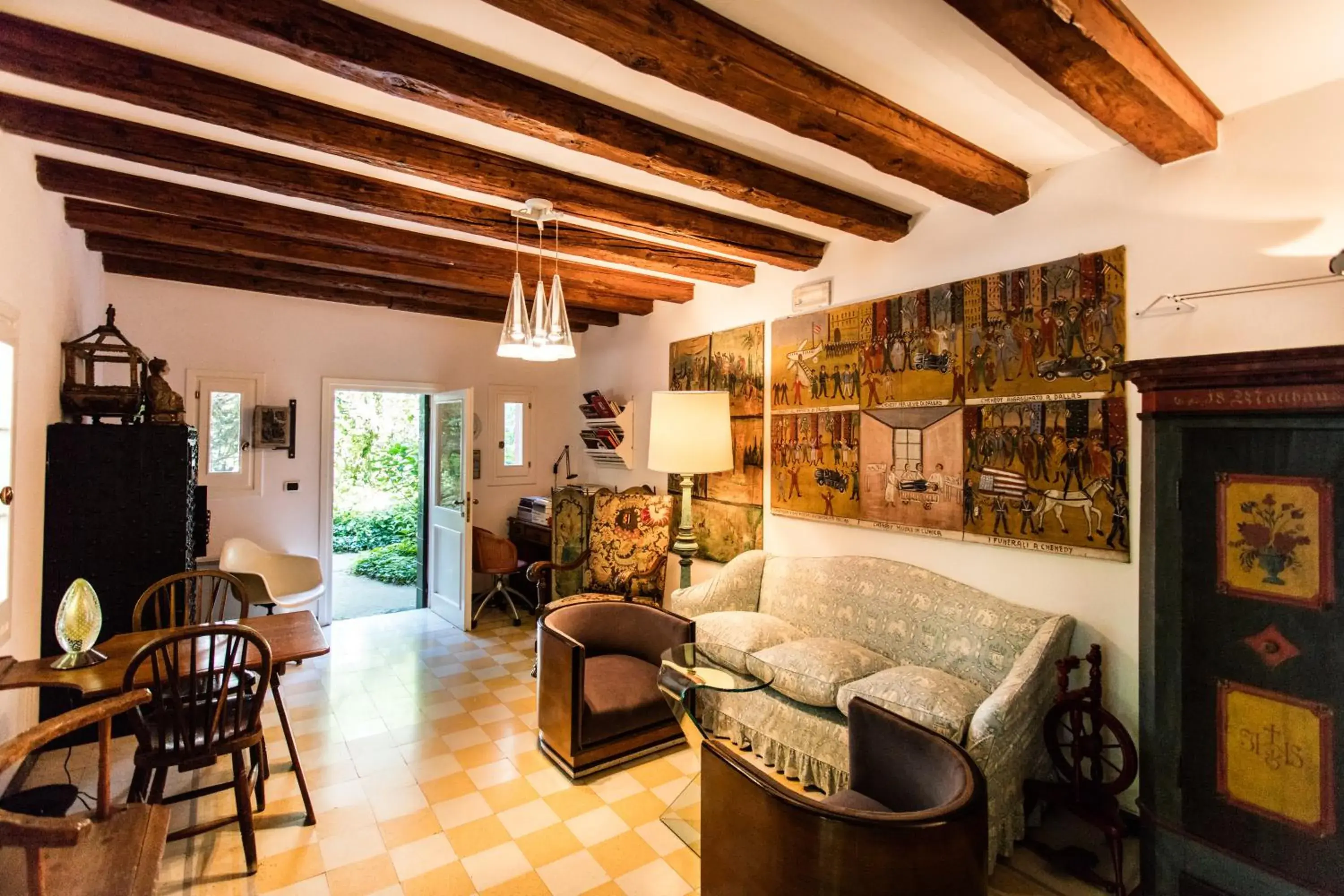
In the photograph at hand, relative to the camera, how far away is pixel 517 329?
2645 mm

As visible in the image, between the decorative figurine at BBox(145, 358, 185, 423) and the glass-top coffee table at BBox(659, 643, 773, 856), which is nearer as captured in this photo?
the glass-top coffee table at BBox(659, 643, 773, 856)

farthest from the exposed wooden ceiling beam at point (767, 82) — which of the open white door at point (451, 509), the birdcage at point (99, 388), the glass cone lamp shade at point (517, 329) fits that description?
the open white door at point (451, 509)

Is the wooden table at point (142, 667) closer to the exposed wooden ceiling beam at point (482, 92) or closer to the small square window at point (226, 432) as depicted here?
the exposed wooden ceiling beam at point (482, 92)

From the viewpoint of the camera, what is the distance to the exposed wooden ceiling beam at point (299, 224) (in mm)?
2812

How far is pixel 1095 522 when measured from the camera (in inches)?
95.8

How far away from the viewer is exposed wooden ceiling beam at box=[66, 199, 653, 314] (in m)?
3.21

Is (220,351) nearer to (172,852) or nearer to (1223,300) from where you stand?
(172,852)

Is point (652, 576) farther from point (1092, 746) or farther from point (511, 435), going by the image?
point (1092, 746)

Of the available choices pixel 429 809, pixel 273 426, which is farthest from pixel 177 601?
pixel 429 809

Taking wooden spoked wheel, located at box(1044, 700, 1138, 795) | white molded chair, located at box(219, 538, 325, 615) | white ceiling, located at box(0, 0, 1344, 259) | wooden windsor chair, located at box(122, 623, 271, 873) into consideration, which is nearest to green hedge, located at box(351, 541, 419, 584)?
white molded chair, located at box(219, 538, 325, 615)

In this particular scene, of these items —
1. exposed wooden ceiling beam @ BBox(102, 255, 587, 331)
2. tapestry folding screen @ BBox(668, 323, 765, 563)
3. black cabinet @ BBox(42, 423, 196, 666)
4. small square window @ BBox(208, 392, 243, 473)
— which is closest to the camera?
black cabinet @ BBox(42, 423, 196, 666)

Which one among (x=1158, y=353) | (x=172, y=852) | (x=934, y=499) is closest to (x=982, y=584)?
(x=934, y=499)

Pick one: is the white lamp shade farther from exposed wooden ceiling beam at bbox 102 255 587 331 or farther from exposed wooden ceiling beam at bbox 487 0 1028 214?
exposed wooden ceiling beam at bbox 102 255 587 331

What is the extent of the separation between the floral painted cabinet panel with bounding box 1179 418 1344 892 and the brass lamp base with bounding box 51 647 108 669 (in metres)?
3.47
